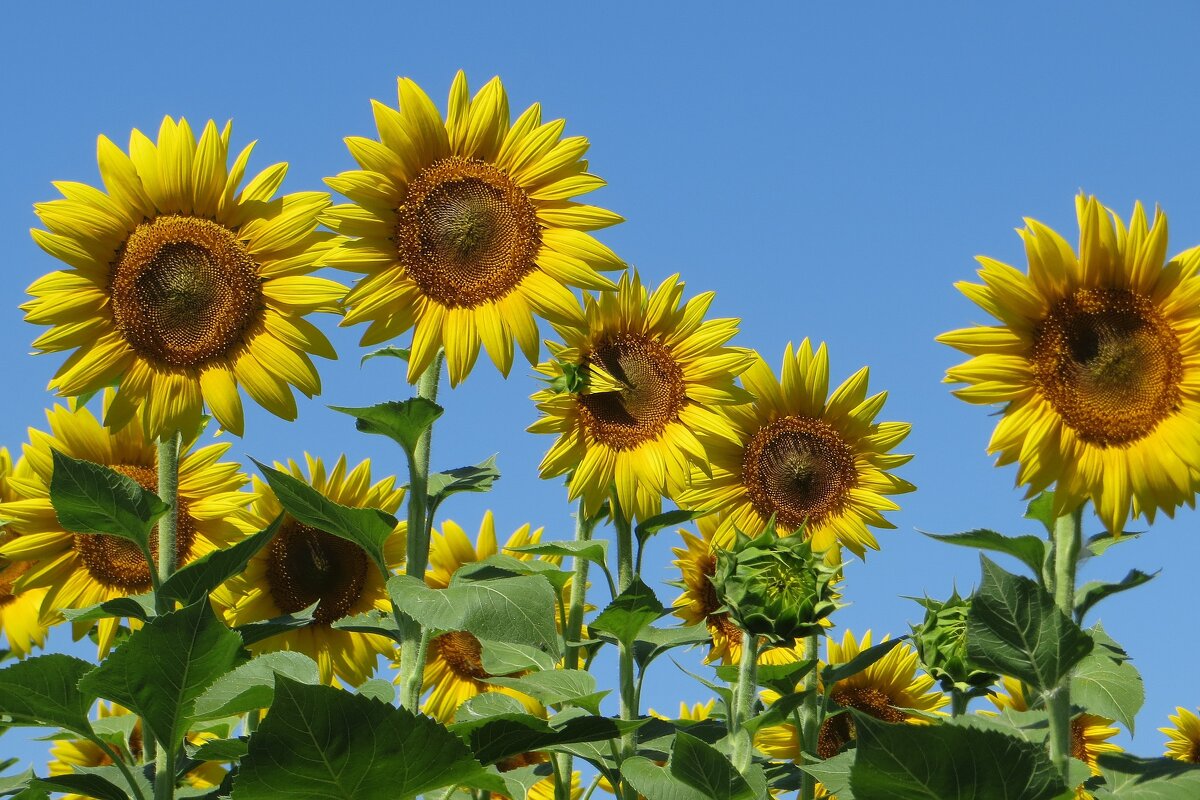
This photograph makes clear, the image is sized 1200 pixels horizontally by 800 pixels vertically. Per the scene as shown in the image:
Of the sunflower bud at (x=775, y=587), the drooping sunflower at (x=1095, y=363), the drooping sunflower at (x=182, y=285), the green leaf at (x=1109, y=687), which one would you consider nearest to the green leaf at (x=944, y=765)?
the green leaf at (x=1109, y=687)

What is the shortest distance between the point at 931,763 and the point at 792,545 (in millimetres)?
1228

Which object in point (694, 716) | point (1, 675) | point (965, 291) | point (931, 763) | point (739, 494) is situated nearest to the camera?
point (931, 763)

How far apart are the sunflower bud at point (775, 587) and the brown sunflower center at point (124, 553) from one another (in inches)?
82.5

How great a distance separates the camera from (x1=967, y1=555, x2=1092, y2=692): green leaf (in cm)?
323

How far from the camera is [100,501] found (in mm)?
3701

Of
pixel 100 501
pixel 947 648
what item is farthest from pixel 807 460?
pixel 100 501

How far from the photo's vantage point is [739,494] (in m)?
5.05

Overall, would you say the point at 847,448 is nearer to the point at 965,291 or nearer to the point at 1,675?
the point at 965,291

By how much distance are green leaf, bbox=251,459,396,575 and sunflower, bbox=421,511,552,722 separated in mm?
1399

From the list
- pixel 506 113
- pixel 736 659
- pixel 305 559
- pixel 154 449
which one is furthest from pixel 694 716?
pixel 506 113

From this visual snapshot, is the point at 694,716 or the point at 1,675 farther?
the point at 694,716

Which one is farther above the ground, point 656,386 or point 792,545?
point 656,386

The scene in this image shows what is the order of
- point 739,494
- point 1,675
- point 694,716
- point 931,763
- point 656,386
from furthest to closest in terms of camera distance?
point 694,716, point 739,494, point 656,386, point 1,675, point 931,763

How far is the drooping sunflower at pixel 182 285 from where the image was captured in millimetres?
4141
